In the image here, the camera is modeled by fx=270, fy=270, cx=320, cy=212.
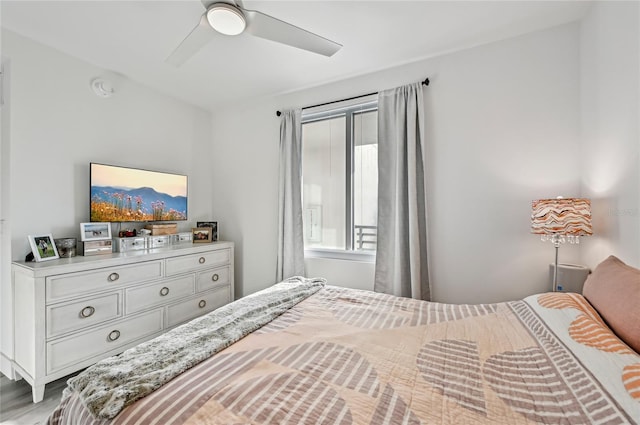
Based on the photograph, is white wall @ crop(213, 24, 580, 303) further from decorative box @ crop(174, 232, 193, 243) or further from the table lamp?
decorative box @ crop(174, 232, 193, 243)

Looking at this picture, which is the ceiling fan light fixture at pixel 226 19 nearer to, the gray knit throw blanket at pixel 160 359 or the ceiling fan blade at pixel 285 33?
the ceiling fan blade at pixel 285 33

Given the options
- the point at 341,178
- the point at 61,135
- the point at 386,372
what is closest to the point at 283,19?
the point at 341,178

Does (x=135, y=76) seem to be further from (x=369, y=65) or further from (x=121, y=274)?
(x=369, y=65)

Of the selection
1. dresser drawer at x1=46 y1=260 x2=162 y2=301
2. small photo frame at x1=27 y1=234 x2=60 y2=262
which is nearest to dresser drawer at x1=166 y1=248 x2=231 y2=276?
dresser drawer at x1=46 y1=260 x2=162 y2=301

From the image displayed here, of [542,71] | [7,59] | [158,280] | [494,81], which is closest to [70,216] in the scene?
[158,280]

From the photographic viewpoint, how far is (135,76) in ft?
9.07

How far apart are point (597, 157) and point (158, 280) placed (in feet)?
11.5

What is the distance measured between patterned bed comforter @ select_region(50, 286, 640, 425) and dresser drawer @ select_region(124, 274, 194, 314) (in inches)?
58.2

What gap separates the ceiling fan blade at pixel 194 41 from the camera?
1.60 meters

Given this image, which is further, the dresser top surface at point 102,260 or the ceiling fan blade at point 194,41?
the dresser top surface at point 102,260

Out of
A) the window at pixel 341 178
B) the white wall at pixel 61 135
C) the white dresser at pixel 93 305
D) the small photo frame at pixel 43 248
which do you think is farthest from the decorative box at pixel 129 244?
the window at pixel 341 178

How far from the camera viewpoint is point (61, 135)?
2320 mm

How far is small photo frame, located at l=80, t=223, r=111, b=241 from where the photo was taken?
234 cm

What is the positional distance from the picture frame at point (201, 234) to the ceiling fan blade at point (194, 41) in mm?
1837
